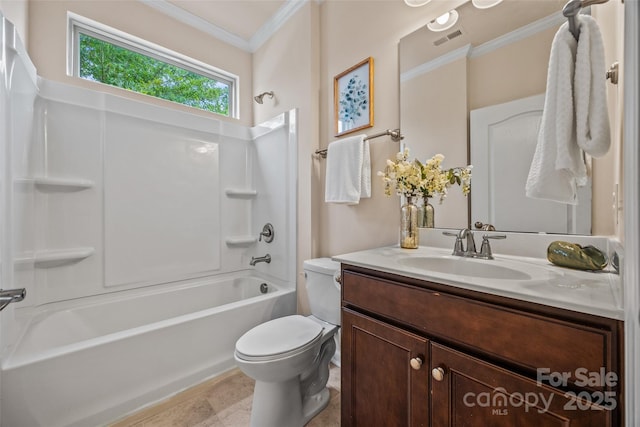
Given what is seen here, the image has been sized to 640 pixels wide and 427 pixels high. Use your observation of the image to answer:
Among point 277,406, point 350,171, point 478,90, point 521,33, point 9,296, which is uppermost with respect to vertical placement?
point 521,33

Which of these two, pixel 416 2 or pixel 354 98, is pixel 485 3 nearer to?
pixel 416 2

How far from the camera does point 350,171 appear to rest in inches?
67.6

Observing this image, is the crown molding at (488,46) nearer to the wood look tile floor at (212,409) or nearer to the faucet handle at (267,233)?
the faucet handle at (267,233)

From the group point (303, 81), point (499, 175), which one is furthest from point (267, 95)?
point (499, 175)

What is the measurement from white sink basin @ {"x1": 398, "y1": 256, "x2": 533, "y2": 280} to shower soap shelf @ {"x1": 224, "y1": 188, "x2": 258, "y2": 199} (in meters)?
1.96

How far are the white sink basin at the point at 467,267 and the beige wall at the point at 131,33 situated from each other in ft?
7.98

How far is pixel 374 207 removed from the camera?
171 centimetres

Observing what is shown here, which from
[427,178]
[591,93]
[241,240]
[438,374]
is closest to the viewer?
[591,93]

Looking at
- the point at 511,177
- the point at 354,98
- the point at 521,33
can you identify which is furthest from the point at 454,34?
the point at 511,177

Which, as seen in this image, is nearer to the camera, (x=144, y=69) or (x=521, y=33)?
(x=521, y=33)

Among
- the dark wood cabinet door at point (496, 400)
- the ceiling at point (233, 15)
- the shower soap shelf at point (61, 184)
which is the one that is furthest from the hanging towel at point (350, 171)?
the shower soap shelf at point (61, 184)

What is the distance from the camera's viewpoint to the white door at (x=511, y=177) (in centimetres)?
102

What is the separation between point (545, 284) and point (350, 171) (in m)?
1.19

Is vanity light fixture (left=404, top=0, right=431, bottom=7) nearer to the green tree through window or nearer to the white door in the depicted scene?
the white door
